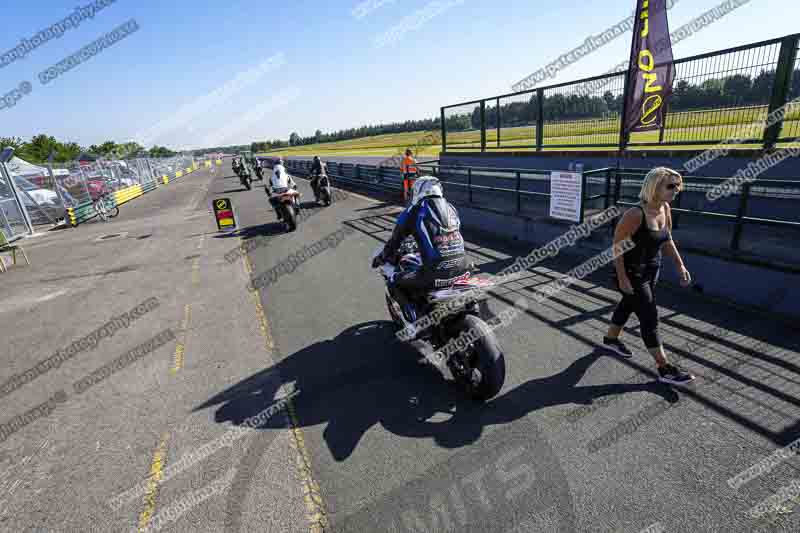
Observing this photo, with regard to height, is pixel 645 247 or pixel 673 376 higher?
pixel 645 247

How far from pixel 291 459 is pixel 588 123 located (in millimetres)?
10837

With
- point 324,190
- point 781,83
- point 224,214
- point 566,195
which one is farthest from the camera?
point 324,190

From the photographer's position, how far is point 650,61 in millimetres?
8805

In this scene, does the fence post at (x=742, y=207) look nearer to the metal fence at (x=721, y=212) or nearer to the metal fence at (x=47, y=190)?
the metal fence at (x=721, y=212)

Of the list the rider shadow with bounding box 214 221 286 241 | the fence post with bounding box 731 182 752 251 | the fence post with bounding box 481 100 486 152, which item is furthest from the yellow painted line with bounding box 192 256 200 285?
the fence post with bounding box 481 100 486 152

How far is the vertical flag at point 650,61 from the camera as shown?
872cm

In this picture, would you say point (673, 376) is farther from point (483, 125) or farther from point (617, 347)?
point (483, 125)

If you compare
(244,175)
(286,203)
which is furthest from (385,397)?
(244,175)

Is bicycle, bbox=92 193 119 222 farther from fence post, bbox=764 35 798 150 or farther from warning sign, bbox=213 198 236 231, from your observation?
fence post, bbox=764 35 798 150

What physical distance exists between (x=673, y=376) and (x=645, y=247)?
128 centimetres

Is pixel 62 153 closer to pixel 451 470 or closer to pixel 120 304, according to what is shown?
pixel 120 304

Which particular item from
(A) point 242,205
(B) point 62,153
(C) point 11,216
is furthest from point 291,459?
(B) point 62,153

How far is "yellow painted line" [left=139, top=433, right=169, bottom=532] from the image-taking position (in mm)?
2727

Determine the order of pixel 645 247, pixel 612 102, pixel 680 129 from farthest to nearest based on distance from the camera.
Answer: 1. pixel 612 102
2. pixel 680 129
3. pixel 645 247
